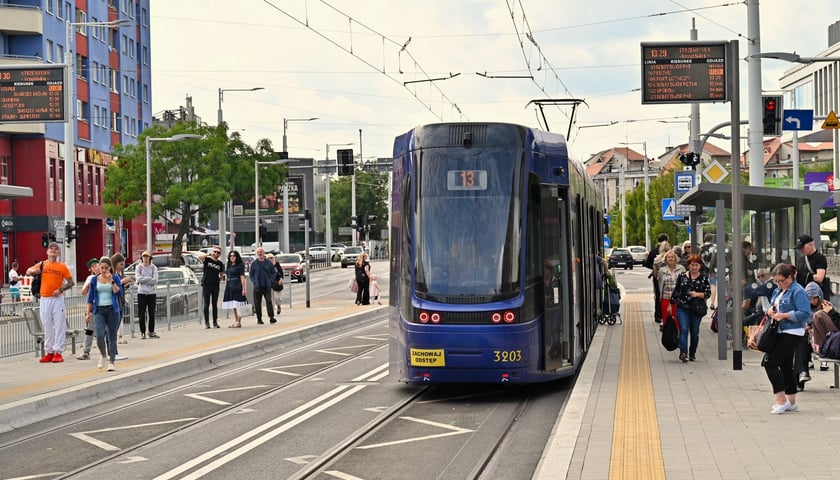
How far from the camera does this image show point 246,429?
12570mm

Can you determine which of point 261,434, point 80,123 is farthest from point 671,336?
point 80,123

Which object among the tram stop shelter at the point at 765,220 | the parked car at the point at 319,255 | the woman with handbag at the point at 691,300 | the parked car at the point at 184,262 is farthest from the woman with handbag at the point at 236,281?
the parked car at the point at 319,255

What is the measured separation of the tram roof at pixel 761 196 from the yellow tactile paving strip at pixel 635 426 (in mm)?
2640

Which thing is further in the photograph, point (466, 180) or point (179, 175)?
point (179, 175)

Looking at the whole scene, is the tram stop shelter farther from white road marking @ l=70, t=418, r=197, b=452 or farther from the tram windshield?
white road marking @ l=70, t=418, r=197, b=452

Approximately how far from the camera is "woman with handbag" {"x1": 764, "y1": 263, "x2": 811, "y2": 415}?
11.9 metres

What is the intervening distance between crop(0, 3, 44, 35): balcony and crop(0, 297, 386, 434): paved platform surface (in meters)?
34.7

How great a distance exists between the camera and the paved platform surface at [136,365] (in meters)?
14.7

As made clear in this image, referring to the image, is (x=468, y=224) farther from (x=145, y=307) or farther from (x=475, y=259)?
(x=145, y=307)

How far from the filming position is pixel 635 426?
11.2 metres

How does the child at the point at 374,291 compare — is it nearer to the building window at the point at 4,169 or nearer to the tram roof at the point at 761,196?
the tram roof at the point at 761,196

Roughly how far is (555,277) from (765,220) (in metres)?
7.91

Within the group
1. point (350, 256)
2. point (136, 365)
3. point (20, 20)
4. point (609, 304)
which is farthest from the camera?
point (350, 256)

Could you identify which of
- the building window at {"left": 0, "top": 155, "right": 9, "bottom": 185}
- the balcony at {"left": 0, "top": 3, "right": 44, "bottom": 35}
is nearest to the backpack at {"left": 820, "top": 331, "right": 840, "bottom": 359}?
the building window at {"left": 0, "top": 155, "right": 9, "bottom": 185}
